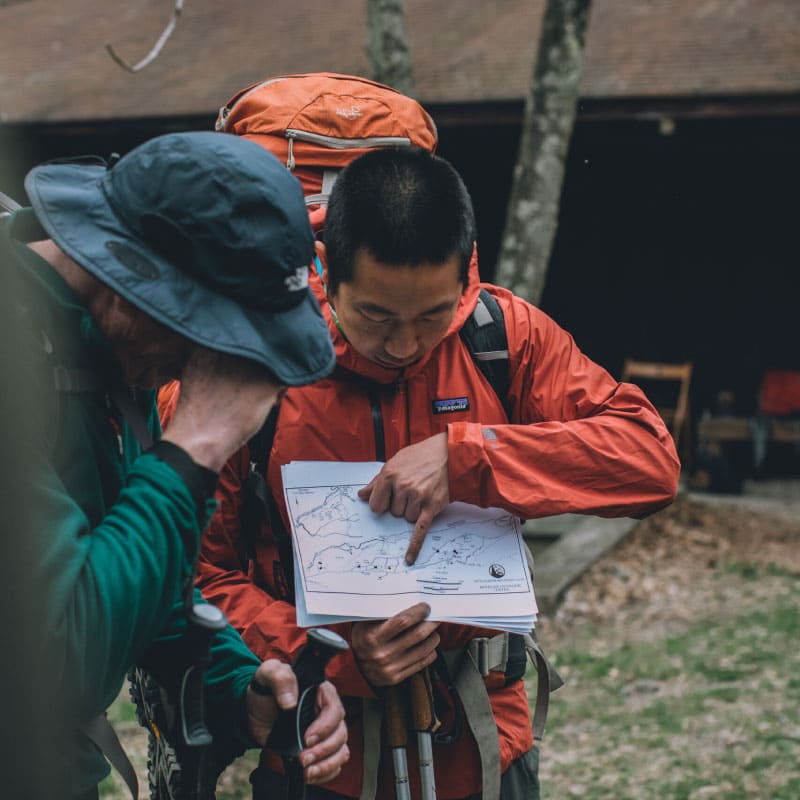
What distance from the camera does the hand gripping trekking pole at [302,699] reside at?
172 cm

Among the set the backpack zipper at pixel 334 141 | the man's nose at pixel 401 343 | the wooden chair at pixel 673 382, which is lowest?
the wooden chair at pixel 673 382

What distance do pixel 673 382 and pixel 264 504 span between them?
996 centimetres

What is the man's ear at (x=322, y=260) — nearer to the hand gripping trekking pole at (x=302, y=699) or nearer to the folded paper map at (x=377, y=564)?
the folded paper map at (x=377, y=564)

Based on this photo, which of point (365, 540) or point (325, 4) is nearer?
point (365, 540)

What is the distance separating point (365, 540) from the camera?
2080 mm

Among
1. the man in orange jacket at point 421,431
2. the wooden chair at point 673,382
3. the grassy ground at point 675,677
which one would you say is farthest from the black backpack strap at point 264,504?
the wooden chair at point 673,382

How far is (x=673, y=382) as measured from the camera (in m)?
11.6

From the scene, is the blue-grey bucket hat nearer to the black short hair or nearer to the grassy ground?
the black short hair

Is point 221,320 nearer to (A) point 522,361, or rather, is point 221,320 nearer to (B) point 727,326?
(A) point 522,361

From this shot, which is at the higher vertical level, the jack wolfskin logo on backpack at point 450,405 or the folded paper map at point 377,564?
the jack wolfskin logo on backpack at point 450,405

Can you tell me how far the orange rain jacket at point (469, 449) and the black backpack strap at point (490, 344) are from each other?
0.02 metres

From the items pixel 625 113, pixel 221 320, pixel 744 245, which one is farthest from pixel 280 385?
pixel 744 245

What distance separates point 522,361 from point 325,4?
12.6 metres

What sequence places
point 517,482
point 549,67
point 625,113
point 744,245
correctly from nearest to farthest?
point 517,482
point 549,67
point 625,113
point 744,245
